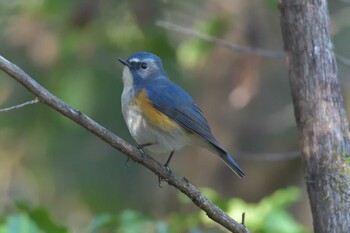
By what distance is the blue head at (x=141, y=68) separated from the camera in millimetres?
4492

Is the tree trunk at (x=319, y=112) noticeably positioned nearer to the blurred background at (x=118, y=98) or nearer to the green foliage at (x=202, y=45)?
the blurred background at (x=118, y=98)

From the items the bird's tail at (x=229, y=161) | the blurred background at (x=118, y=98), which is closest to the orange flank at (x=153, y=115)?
the bird's tail at (x=229, y=161)

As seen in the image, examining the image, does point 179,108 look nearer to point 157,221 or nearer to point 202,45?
point 157,221

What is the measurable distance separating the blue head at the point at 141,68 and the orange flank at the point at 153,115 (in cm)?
33

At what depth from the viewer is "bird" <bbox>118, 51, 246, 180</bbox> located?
4070 millimetres

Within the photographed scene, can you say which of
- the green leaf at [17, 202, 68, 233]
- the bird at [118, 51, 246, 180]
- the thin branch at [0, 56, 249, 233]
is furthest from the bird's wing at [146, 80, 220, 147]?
the green leaf at [17, 202, 68, 233]

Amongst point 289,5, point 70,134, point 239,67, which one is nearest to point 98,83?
point 70,134

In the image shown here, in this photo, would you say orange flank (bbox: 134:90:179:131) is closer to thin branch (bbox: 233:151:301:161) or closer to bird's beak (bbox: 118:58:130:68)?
bird's beak (bbox: 118:58:130:68)

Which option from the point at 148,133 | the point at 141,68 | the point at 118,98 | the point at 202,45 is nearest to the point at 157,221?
the point at 148,133

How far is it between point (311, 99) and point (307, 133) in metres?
0.17

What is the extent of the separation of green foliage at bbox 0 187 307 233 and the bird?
36 centimetres

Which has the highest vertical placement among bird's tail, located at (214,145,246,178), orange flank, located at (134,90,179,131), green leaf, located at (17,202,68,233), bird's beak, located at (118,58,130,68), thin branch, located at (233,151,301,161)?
bird's beak, located at (118,58,130,68)

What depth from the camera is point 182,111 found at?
168 inches

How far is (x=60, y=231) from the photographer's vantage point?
3.76 meters
